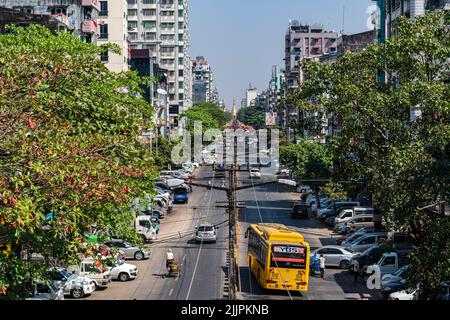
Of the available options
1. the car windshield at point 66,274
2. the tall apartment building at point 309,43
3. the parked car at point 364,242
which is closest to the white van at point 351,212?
the parked car at point 364,242

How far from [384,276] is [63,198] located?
2046cm

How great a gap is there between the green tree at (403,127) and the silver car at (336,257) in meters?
4.67

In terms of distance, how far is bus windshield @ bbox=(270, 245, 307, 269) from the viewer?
28.1m

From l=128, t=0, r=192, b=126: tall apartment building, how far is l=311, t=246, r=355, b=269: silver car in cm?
8489

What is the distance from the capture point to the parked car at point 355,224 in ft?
155

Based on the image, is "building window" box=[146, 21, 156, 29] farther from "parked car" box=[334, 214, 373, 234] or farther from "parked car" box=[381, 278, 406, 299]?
"parked car" box=[381, 278, 406, 299]

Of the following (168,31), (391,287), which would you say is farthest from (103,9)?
(391,287)

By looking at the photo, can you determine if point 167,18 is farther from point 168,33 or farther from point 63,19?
point 63,19

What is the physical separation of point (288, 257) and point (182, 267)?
929 cm

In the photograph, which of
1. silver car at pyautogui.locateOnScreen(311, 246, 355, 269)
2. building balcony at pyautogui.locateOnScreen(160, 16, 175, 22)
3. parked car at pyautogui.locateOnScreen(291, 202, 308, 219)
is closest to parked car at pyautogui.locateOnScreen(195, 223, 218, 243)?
silver car at pyautogui.locateOnScreen(311, 246, 355, 269)

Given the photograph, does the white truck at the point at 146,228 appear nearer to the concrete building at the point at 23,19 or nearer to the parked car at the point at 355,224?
the parked car at the point at 355,224

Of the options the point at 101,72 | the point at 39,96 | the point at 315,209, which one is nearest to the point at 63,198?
the point at 39,96

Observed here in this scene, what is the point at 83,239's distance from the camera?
1461 cm

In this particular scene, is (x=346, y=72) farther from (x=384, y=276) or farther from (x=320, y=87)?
(x=384, y=276)
